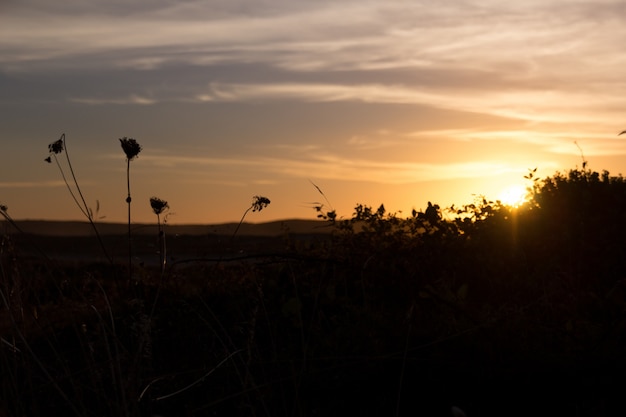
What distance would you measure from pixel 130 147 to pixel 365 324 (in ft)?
6.85

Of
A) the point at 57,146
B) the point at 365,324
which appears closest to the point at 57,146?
the point at 57,146

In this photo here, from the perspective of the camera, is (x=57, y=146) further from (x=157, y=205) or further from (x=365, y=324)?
(x=365, y=324)

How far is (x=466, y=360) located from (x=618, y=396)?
82 cm

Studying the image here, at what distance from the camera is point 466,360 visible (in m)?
4.30

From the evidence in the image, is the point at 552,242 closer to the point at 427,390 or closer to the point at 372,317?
the point at 372,317

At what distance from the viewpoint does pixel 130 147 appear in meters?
3.80

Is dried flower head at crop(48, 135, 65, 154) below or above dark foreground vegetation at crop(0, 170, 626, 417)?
above

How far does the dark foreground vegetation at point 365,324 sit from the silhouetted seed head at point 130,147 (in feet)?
1.97

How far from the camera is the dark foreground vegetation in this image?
388cm

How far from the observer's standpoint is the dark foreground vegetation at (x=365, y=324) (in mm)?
3881

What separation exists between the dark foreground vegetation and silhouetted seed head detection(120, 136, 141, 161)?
1.97ft

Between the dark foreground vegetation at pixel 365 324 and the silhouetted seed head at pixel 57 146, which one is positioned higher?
the silhouetted seed head at pixel 57 146

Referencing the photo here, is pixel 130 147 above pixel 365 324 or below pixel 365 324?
above

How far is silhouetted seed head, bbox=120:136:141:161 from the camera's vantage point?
12.4 ft
